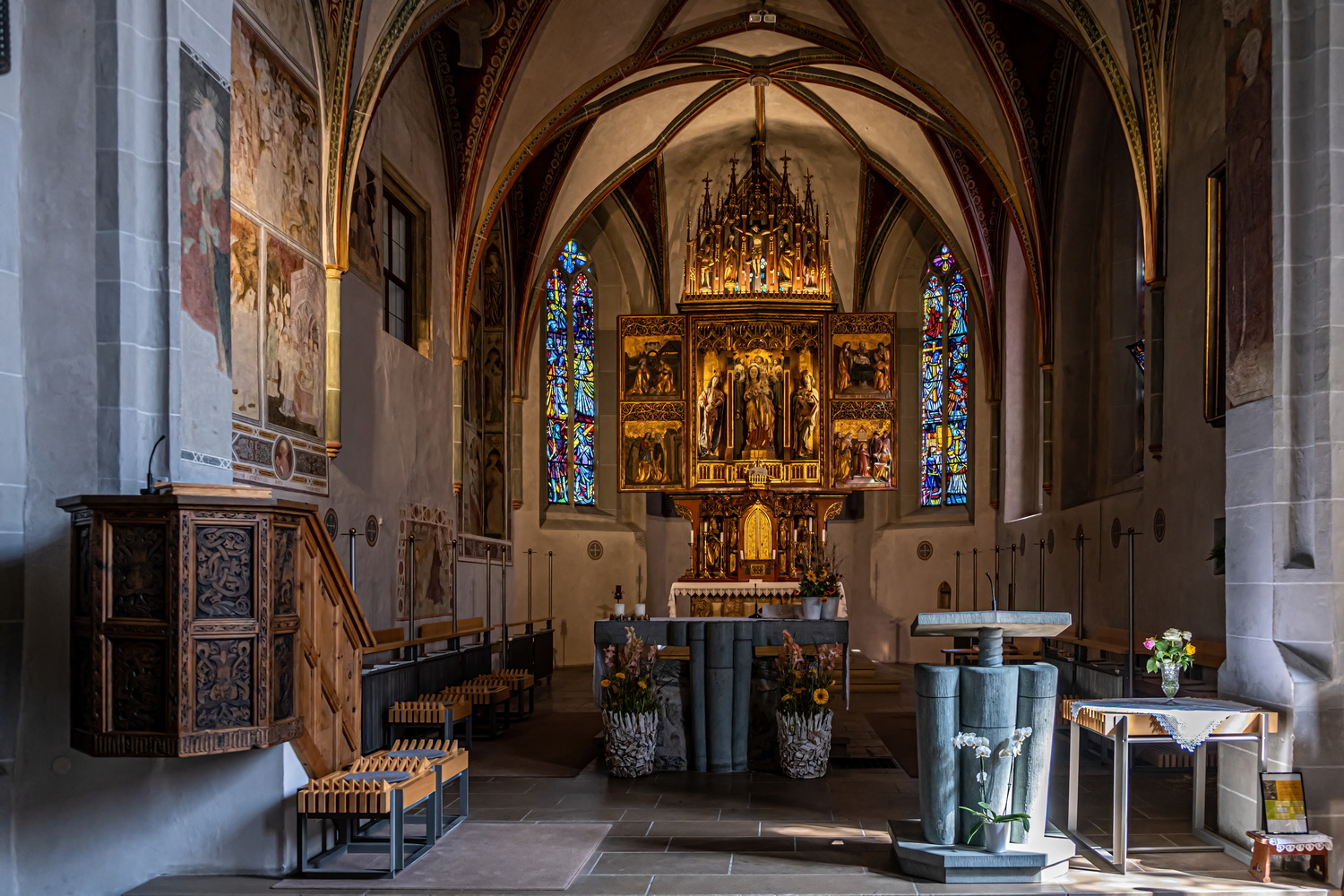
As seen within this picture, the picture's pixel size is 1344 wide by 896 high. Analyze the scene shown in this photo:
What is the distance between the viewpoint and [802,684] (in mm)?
9875

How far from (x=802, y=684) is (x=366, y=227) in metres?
6.81

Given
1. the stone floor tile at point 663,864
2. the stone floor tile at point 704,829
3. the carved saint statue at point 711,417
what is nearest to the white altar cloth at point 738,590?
the carved saint statue at point 711,417

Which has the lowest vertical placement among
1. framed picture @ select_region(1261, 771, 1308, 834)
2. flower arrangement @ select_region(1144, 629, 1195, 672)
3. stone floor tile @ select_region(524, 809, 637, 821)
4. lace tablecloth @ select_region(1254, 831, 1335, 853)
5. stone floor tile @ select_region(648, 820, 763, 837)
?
stone floor tile @ select_region(524, 809, 637, 821)

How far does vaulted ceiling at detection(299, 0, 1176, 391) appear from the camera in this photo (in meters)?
12.0

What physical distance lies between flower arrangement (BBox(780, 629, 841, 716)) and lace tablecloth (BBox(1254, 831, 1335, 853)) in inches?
145

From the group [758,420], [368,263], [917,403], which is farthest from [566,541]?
[368,263]

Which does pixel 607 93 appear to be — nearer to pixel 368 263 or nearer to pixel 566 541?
pixel 368 263

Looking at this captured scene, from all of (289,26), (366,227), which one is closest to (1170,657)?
(289,26)

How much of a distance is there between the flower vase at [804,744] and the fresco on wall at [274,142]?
6.03 meters

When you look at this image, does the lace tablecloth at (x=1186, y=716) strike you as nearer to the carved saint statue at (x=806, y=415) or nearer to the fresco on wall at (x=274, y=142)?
the fresco on wall at (x=274, y=142)

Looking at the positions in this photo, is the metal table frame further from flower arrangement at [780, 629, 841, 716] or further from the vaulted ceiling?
the vaulted ceiling

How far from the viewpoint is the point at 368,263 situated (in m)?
13.1

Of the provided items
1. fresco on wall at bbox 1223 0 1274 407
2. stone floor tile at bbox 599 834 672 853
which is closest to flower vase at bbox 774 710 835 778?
stone floor tile at bbox 599 834 672 853

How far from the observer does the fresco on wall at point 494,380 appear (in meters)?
19.4
